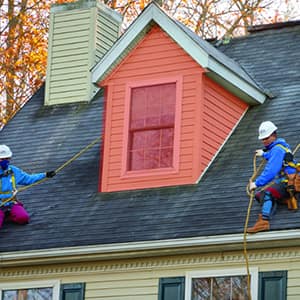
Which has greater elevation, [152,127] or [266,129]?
[152,127]

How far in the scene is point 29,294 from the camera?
908 inches

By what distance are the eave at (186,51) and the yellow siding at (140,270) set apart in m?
3.27

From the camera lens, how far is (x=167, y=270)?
21.8 m

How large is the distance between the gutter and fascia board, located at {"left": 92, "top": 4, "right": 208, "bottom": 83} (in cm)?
321

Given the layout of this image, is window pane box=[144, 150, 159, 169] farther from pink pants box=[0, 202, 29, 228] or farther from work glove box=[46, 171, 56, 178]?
pink pants box=[0, 202, 29, 228]

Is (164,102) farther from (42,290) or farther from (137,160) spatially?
(42,290)

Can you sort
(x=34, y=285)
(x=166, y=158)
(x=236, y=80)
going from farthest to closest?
(x=236, y=80)
(x=166, y=158)
(x=34, y=285)

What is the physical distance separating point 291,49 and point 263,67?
605mm

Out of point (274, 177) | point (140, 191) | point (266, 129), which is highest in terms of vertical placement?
point (266, 129)

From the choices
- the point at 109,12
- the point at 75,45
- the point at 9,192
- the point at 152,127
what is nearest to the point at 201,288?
the point at 152,127

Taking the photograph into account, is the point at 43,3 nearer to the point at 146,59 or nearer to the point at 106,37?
the point at 106,37

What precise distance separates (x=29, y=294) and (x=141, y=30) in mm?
4556

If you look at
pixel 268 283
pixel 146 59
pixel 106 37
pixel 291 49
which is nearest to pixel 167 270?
pixel 268 283

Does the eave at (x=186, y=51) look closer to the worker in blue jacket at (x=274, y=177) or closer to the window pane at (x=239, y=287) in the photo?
the worker in blue jacket at (x=274, y=177)
